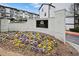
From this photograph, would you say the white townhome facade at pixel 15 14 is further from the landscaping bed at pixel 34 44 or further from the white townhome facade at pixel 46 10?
the landscaping bed at pixel 34 44

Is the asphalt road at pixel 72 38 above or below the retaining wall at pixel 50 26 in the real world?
below

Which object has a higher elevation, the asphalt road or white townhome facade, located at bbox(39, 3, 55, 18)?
white townhome facade, located at bbox(39, 3, 55, 18)

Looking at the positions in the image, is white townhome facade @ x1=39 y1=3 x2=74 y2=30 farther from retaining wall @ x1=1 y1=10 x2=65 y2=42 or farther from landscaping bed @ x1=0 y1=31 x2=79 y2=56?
landscaping bed @ x1=0 y1=31 x2=79 y2=56

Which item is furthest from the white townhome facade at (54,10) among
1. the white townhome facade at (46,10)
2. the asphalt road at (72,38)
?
the asphalt road at (72,38)

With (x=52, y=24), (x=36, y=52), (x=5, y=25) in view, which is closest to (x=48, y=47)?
(x=36, y=52)

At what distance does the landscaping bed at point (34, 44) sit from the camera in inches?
113

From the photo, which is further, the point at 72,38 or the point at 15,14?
the point at 15,14

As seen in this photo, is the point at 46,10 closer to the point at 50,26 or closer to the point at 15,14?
the point at 50,26

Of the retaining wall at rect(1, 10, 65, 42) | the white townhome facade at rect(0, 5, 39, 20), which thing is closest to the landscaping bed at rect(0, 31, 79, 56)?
the retaining wall at rect(1, 10, 65, 42)

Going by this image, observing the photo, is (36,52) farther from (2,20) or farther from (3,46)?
(2,20)

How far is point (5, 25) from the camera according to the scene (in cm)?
298

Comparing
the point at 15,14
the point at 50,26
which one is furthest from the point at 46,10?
the point at 15,14

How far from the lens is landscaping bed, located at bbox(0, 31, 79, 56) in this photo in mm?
2875

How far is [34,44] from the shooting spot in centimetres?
290
